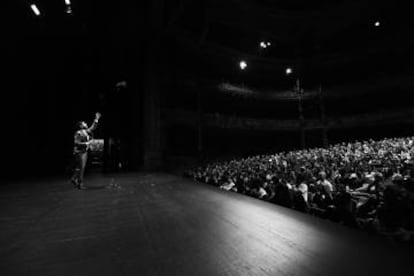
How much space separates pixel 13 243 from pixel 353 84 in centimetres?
2494

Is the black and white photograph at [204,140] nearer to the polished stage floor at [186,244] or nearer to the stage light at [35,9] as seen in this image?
the polished stage floor at [186,244]

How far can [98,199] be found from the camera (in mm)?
4246

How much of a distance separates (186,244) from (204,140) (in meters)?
18.5

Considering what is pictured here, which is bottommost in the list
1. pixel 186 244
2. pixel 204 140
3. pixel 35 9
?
pixel 186 244

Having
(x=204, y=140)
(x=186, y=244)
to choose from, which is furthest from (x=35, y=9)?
(x=204, y=140)

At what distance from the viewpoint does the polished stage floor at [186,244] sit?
5.48ft

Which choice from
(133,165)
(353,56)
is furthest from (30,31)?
(353,56)

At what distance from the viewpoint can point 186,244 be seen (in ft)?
6.87

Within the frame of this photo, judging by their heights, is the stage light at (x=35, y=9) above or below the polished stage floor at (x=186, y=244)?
above

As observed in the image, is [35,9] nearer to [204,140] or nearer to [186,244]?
[186,244]

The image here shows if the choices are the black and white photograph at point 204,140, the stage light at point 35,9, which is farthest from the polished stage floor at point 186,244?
the stage light at point 35,9

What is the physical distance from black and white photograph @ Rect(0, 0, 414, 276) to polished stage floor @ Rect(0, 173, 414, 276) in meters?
→ 0.02

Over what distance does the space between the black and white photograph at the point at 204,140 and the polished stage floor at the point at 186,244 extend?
0.02 meters

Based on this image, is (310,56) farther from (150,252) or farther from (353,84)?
(150,252)
